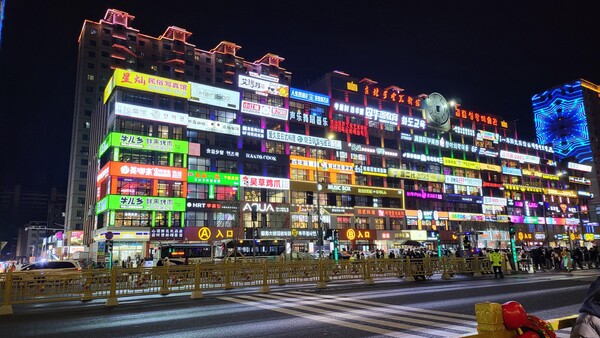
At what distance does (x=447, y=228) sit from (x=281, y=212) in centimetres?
3632

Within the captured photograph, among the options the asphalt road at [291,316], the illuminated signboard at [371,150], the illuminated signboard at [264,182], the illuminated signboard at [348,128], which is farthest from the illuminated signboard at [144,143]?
the asphalt road at [291,316]

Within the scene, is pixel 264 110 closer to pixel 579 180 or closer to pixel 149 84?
pixel 149 84

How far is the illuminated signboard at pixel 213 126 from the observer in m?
57.2

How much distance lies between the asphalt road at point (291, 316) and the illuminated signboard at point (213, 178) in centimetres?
4074

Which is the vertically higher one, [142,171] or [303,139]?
[303,139]

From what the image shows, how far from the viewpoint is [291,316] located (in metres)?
10.6

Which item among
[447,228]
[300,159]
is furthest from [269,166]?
[447,228]

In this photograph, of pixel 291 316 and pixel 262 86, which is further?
pixel 262 86

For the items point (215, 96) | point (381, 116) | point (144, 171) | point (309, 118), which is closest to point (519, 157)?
point (381, 116)

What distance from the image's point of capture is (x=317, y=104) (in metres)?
70.3

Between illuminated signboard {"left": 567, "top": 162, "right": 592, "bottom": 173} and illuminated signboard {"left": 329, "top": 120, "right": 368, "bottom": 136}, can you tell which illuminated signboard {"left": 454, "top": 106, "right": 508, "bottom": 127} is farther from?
illuminated signboard {"left": 329, "top": 120, "right": 368, "bottom": 136}

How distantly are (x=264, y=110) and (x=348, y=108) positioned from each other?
16.7 metres

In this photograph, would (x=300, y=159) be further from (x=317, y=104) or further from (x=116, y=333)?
(x=116, y=333)

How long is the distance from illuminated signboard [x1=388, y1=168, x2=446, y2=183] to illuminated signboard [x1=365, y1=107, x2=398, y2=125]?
30.5 ft
